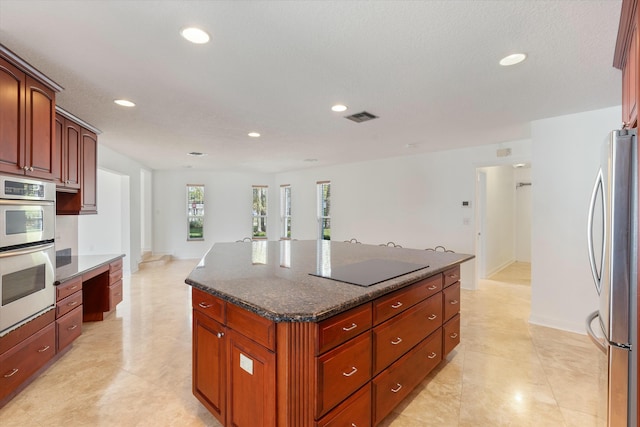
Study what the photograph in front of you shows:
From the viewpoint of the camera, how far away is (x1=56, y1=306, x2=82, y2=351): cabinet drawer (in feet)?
8.61

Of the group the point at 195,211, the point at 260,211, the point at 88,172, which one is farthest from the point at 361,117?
the point at 195,211

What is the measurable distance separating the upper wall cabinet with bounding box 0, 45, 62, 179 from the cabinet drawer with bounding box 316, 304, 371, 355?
2.31 m

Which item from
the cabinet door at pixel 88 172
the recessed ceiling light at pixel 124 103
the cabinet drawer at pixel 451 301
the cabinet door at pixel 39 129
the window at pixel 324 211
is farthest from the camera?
the window at pixel 324 211

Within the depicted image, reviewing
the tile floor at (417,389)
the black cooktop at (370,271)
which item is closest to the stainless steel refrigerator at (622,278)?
the tile floor at (417,389)

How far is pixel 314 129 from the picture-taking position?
3863 mm

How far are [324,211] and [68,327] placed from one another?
558cm

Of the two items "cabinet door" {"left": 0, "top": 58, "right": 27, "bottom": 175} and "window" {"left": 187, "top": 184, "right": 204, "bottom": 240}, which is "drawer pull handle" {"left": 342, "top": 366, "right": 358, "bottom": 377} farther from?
"window" {"left": 187, "top": 184, "right": 204, "bottom": 240}

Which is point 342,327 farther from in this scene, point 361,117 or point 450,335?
point 361,117

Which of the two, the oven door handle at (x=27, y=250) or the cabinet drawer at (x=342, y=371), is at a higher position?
the oven door handle at (x=27, y=250)

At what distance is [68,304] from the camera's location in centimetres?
277

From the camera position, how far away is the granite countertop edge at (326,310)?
4.16 feet

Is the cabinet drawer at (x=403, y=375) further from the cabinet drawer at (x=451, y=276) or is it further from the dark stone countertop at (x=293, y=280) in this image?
the dark stone countertop at (x=293, y=280)

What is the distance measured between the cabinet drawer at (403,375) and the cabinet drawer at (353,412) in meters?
0.07

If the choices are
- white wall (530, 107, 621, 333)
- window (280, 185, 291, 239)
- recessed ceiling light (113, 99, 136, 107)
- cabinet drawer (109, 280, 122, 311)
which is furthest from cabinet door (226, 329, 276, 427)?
window (280, 185, 291, 239)
